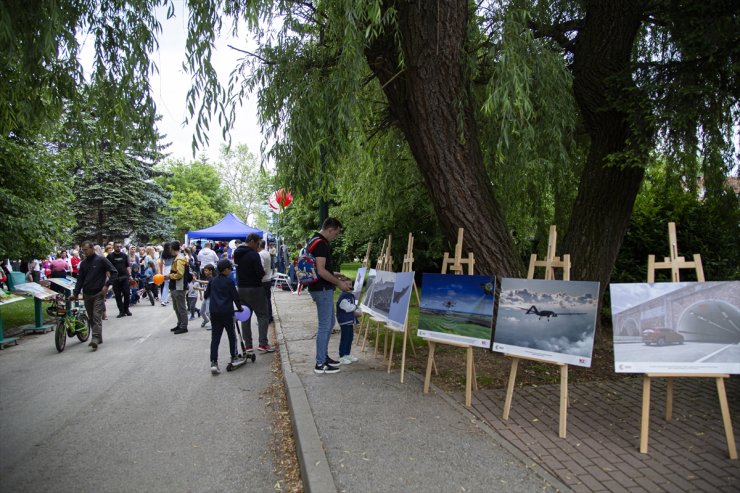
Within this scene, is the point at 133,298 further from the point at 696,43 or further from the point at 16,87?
the point at 696,43

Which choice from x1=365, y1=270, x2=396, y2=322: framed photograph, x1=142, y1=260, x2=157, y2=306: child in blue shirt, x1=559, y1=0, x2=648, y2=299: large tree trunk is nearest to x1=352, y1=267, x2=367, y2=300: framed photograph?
x1=365, y1=270, x2=396, y2=322: framed photograph

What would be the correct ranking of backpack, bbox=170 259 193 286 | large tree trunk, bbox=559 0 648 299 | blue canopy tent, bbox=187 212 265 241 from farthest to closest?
blue canopy tent, bbox=187 212 265 241 → backpack, bbox=170 259 193 286 → large tree trunk, bbox=559 0 648 299

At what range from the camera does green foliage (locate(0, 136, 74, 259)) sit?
406 inches

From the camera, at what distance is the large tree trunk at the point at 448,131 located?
623 centimetres

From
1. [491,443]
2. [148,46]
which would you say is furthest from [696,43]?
[148,46]

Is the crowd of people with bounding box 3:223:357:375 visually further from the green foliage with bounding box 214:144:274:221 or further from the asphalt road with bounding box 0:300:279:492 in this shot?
the green foliage with bounding box 214:144:274:221

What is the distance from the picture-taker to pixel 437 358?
7.33 metres

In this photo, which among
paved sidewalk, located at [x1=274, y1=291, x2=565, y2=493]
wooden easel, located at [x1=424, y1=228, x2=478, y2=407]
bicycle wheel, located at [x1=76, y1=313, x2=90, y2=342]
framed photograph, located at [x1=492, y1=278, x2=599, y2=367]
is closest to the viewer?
paved sidewalk, located at [x1=274, y1=291, x2=565, y2=493]

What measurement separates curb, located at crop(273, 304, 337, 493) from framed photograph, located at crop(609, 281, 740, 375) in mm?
2604

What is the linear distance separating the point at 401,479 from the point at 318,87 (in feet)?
17.5

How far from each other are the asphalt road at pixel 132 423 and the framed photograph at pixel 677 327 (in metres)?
3.29

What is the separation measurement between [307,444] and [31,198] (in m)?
10.6

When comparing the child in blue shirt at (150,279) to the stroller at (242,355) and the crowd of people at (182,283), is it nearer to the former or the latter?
the crowd of people at (182,283)

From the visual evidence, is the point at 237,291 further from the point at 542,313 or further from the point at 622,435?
the point at 622,435
